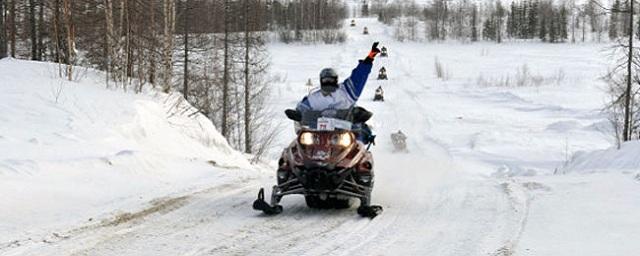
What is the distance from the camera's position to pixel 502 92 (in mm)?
47656

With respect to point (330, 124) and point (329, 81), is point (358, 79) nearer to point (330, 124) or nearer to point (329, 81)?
point (329, 81)

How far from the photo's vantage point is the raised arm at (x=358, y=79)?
8.32 m

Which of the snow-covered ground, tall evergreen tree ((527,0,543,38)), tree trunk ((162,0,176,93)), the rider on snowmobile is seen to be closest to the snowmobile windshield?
the rider on snowmobile

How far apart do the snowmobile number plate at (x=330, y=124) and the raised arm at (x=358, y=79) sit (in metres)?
0.53

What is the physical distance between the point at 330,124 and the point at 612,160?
803cm

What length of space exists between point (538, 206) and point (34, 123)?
8.39m

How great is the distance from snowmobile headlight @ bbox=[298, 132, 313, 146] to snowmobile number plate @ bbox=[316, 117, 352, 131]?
0.48ft

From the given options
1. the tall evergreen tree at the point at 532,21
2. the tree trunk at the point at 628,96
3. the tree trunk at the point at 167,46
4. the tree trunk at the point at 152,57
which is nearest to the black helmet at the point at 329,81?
the tree trunk at the point at 152,57

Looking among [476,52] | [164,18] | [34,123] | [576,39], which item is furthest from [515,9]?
[34,123]

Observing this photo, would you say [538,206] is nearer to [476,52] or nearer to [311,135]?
[311,135]

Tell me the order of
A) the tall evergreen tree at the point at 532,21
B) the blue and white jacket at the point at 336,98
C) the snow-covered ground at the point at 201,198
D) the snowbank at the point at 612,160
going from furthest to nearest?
the tall evergreen tree at the point at 532,21 → the snowbank at the point at 612,160 → the blue and white jacket at the point at 336,98 → the snow-covered ground at the point at 201,198

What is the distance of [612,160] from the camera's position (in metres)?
13.5

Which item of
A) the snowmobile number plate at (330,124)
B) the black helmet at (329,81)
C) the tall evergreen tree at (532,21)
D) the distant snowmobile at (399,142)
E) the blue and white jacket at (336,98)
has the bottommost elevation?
the distant snowmobile at (399,142)

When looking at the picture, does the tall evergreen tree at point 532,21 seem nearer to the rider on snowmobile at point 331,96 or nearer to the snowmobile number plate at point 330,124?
the rider on snowmobile at point 331,96
